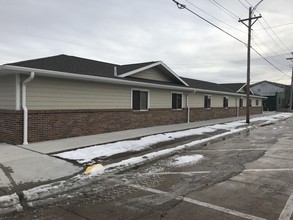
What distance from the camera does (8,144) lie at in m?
11.1

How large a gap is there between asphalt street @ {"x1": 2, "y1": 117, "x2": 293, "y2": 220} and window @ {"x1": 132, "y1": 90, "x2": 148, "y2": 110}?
816 centimetres

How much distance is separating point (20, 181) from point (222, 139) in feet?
33.0

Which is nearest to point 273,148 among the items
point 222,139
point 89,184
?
point 222,139

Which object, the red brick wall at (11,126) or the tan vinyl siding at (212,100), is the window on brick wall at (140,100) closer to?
the tan vinyl siding at (212,100)

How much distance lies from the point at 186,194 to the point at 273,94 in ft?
195

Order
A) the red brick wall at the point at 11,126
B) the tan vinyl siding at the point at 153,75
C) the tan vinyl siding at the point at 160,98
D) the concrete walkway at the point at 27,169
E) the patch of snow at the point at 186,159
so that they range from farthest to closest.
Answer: the tan vinyl siding at the point at 153,75 → the tan vinyl siding at the point at 160,98 → the red brick wall at the point at 11,126 → the patch of snow at the point at 186,159 → the concrete walkway at the point at 27,169

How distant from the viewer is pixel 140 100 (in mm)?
17141

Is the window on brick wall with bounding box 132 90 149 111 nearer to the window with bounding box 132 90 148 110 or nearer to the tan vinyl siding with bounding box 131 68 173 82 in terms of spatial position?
the window with bounding box 132 90 148 110

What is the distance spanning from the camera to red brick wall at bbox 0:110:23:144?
1080 cm

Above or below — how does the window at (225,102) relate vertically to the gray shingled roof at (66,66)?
below

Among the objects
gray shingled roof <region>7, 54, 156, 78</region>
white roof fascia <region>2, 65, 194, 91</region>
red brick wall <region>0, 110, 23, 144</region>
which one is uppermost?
gray shingled roof <region>7, 54, 156, 78</region>

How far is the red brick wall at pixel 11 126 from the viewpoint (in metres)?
10.8

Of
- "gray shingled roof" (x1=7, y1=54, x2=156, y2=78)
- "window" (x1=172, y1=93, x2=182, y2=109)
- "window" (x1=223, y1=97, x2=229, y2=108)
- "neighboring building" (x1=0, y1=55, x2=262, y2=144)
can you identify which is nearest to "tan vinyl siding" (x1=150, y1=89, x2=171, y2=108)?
"neighboring building" (x1=0, y1=55, x2=262, y2=144)

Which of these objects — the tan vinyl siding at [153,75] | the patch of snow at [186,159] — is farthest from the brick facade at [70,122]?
the patch of snow at [186,159]
